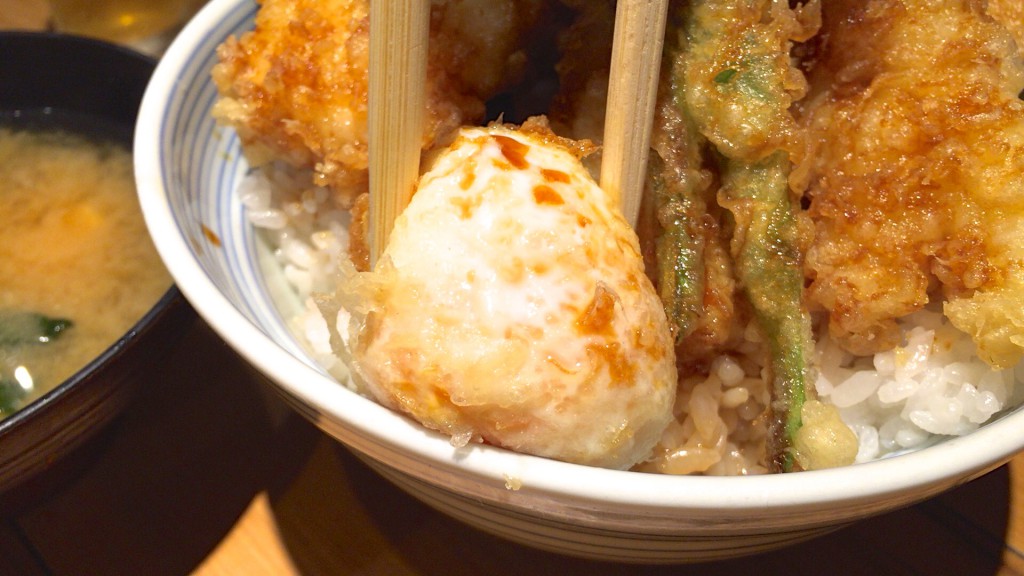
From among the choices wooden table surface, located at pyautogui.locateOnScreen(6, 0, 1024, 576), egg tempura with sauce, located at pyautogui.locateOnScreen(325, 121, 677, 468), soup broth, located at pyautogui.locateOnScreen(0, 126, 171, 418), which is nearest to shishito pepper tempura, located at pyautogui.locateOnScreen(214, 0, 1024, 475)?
egg tempura with sauce, located at pyautogui.locateOnScreen(325, 121, 677, 468)

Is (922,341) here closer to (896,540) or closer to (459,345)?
(896,540)

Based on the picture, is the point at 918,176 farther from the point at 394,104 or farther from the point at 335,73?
the point at 335,73

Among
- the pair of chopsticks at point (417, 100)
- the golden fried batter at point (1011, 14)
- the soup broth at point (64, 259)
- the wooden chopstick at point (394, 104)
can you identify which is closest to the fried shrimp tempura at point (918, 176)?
the golden fried batter at point (1011, 14)

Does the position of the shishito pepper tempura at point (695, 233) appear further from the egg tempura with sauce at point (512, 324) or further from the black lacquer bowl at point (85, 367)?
the black lacquer bowl at point (85, 367)

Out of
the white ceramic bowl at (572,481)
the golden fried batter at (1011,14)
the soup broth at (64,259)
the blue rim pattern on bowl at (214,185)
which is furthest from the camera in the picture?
the soup broth at (64,259)

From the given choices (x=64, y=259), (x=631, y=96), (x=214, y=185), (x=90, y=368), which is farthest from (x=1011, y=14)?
(x=64, y=259)

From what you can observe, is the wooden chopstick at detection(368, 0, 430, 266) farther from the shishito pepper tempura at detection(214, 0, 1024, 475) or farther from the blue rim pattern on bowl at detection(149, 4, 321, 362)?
the blue rim pattern on bowl at detection(149, 4, 321, 362)
